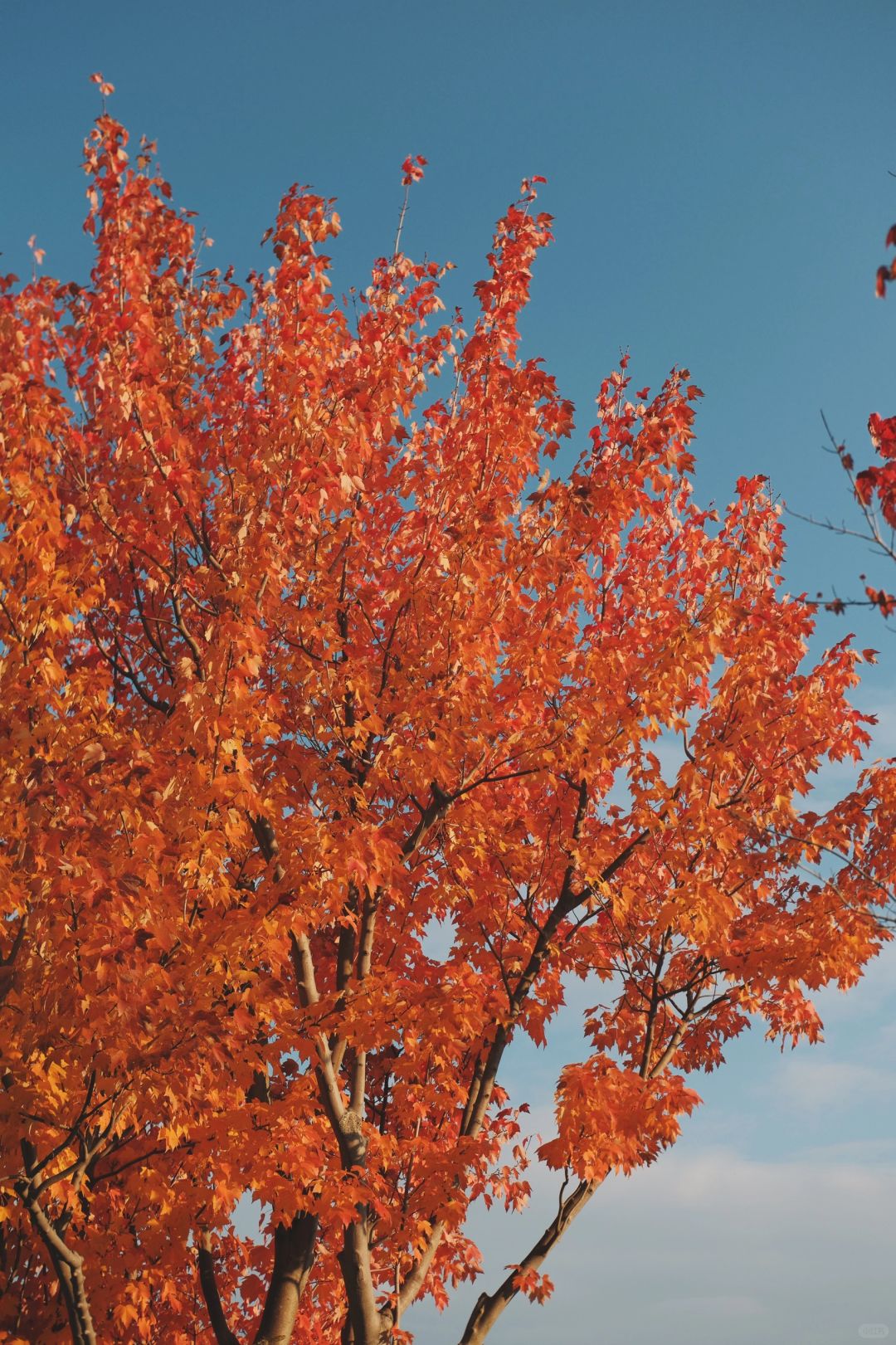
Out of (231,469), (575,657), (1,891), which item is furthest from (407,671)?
(1,891)

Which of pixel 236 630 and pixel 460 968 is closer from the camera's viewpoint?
pixel 236 630

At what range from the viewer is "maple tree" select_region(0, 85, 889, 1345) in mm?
7559

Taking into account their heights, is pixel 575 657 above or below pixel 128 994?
above

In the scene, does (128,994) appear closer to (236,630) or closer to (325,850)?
(325,850)

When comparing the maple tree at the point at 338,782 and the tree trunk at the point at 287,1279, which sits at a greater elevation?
the maple tree at the point at 338,782

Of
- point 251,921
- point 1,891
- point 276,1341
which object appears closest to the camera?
point 1,891

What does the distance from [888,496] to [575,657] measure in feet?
10.8

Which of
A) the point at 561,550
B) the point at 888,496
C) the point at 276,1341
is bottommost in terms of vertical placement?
the point at 276,1341

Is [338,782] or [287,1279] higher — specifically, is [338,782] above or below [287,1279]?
above

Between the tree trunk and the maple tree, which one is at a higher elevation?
the maple tree

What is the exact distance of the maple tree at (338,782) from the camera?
24.8 feet

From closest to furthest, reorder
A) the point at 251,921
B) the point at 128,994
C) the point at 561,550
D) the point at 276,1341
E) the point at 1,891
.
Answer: the point at 128,994 < the point at 1,891 < the point at 251,921 < the point at 276,1341 < the point at 561,550

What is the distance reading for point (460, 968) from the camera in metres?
10.2

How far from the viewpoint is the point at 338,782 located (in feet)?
31.5
